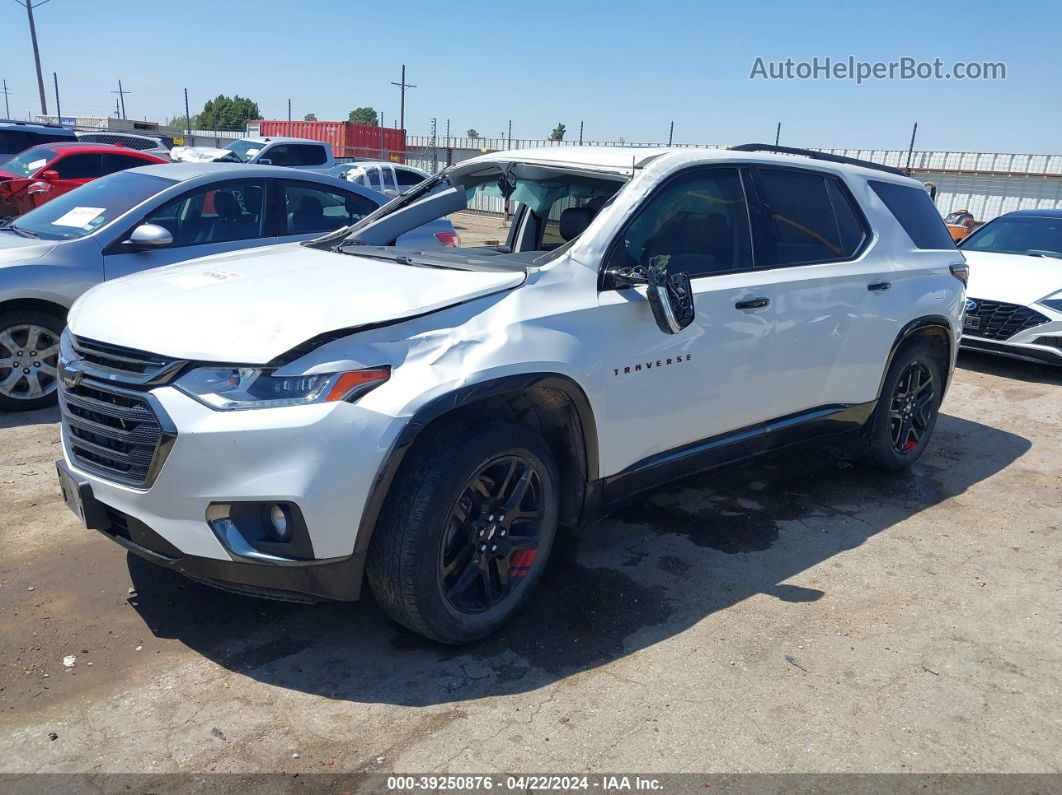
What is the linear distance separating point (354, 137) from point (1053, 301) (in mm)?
31547

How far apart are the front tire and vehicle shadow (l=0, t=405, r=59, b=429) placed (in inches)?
147

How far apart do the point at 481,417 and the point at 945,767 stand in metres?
1.95

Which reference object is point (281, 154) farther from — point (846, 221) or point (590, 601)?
point (590, 601)

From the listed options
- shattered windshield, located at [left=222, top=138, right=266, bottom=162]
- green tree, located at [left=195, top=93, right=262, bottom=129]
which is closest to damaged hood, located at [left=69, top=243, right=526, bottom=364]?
shattered windshield, located at [left=222, top=138, right=266, bottom=162]

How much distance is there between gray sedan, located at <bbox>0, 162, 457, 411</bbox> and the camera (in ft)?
18.3

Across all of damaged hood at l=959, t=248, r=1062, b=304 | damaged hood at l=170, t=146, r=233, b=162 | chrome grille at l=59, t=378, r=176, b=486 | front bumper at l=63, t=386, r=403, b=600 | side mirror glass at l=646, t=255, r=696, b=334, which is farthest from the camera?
damaged hood at l=170, t=146, r=233, b=162

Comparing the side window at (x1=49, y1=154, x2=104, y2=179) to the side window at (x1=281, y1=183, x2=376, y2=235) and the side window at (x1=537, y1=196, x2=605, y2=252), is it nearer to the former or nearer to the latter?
the side window at (x1=281, y1=183, x2=376, y2=235)

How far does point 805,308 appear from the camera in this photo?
4.26 metres

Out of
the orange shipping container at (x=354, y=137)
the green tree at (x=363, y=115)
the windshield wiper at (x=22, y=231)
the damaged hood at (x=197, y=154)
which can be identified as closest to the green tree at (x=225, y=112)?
the green tree at (x=363, y=115)

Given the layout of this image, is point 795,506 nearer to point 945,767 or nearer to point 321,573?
point 945,767

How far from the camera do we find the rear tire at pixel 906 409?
507 cm

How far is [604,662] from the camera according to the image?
3230 millimetres

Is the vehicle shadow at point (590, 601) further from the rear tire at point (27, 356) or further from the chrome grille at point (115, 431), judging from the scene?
the rear tire at point (27, 356)

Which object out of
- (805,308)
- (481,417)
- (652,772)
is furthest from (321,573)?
(805,308)
